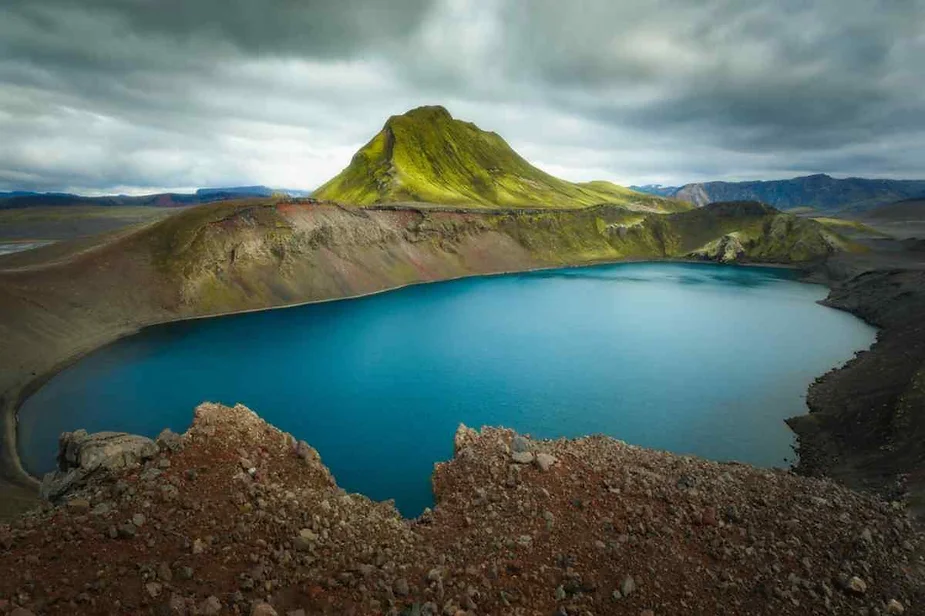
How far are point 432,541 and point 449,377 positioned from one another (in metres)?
25.8

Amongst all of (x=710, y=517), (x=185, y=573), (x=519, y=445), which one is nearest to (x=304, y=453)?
(x=185, y=573)

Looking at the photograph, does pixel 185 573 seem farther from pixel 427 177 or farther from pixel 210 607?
pixel 427 177

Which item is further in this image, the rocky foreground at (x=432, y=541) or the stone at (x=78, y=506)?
the stone at (x=78, y=506)

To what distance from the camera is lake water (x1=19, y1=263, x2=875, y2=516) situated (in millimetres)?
26828

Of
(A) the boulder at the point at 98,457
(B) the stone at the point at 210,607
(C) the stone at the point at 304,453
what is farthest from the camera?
(C) the stone at the point at 304,453

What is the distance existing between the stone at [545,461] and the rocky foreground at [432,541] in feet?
0.30

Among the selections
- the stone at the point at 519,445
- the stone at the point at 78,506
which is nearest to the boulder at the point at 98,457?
the stone at the point at 78,506

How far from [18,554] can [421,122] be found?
20847cm

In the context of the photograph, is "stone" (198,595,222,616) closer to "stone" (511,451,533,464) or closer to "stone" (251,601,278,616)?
"stone" (251,601,278,616)

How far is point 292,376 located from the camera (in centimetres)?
3862

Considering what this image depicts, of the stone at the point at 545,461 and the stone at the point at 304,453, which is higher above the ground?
the stone at the point at 304,453

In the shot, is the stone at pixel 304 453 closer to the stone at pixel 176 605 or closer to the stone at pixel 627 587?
the stone at pixel 176 605

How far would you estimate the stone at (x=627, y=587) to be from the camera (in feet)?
33.1

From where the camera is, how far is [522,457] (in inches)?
602
